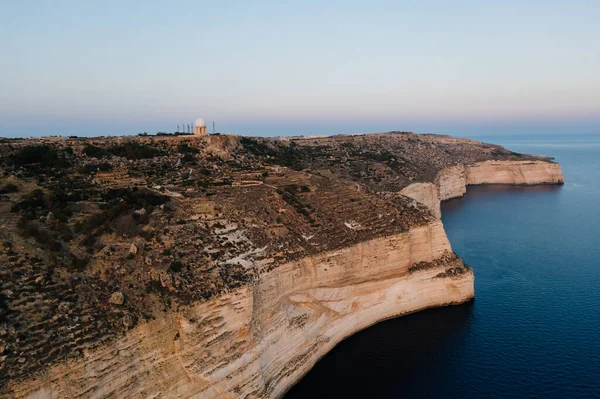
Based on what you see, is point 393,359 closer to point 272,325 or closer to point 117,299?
point 272,325

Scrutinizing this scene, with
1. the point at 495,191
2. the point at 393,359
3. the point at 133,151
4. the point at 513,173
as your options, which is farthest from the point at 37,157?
the point at 513,173

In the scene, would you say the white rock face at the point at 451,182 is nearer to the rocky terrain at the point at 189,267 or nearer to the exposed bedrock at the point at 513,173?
the exposed bedrock at the point at 513,173

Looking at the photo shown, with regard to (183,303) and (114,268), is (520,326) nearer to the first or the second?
(183,303)

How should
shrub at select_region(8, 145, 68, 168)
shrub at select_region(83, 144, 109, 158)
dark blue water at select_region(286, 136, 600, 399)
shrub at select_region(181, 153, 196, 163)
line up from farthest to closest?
shrub at select_region(181, 153, 196, 163) → shrub at select_region(83, 144, 109, 158) → shrub at select_region(8, 145, 68, 168) → dark blue water at select_region(286, 136, 600, 399)

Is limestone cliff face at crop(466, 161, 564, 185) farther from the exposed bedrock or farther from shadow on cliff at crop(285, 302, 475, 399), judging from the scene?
shadow on cliff at crop(285, 302, 475, 399)

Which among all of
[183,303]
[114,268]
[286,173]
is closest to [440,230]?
[286,173]

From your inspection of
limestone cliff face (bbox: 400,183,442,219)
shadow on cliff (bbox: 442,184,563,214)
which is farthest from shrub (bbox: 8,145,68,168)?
shadow on cliff (bbox: 442,184,563,214)

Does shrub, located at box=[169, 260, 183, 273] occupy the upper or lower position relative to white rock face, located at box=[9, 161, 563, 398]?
upper
